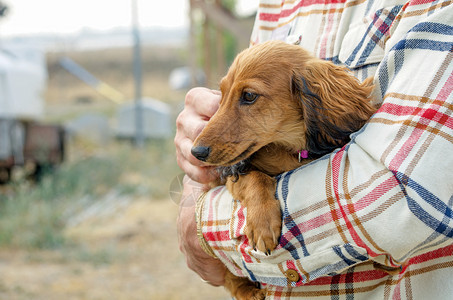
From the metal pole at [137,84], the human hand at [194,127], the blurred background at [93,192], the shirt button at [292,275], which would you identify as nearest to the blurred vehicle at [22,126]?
the blurred background at [93,192]

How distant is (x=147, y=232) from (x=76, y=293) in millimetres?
1816

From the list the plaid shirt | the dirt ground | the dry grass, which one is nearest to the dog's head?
the plaid shirt

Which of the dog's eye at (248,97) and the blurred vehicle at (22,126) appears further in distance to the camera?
the blurred vehicle at (22,126)

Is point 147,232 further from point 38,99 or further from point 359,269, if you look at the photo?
point 359,269

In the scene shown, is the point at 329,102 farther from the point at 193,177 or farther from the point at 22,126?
the point at 22,126

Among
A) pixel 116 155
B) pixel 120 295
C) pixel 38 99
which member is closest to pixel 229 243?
pixel 120 295

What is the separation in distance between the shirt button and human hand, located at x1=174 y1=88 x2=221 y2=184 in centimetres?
52

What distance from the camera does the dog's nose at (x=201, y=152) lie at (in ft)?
5.58

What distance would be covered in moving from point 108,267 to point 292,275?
4658 mm

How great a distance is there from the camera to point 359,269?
1448 mm

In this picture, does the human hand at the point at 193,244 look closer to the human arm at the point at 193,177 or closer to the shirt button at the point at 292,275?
the human arm at the point at 193,177

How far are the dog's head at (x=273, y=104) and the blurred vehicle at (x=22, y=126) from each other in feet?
23.2

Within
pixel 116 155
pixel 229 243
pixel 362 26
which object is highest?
pixel 362 26

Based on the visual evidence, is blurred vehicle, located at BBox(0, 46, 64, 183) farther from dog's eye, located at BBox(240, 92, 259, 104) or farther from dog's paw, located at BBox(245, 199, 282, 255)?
dog's paw, located at BBox(245, 199, 282, 255)
